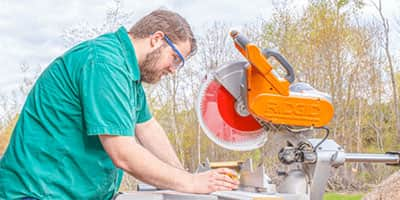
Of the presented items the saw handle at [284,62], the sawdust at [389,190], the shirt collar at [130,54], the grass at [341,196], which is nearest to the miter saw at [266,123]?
the saw handle at [284,62]

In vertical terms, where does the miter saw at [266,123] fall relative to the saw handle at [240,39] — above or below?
below

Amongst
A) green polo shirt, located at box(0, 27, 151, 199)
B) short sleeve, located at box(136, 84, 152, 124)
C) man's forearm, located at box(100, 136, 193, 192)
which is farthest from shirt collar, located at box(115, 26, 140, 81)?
short sleeve, located at box(136, 84, 152, 124)

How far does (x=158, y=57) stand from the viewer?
1.64 metres

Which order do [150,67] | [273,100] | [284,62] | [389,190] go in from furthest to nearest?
[389,190] → [284,62] → [273,100] → [150,67]

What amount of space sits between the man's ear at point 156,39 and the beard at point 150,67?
0.04ft

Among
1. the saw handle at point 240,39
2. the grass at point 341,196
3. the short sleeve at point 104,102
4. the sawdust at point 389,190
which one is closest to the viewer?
the short sleeve at point 104,102

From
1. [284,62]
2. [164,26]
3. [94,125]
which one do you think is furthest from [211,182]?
[284,62]

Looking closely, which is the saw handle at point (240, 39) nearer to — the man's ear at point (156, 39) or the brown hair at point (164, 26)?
the brown hair at point (164, 26)

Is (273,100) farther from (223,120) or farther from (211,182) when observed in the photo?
(211,182)

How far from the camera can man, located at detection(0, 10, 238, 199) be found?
1.44 m

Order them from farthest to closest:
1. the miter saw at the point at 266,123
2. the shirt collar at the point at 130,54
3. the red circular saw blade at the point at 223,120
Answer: the red circular saw blade at the point at 223,120 < the miter saw at the point at 266,123 < the shirt collar at the point at 130,54

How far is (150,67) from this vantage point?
1.65 metres

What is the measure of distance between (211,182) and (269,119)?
412 millimetres

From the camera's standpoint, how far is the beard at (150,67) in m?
1.64
